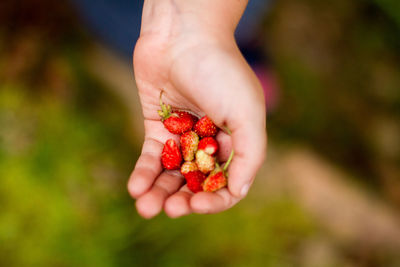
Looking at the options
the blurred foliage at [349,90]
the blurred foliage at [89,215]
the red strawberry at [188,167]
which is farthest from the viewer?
the blurred foliage at [349,90]

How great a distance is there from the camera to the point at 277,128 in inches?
116

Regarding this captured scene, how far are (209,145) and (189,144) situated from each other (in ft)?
0.34

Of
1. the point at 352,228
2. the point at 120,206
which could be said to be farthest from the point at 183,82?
the point at 352,228

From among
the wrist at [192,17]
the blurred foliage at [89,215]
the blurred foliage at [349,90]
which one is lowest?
the blurred foliage at [89,215]

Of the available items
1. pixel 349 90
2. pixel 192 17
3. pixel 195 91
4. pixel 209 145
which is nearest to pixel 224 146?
pixel 209 145

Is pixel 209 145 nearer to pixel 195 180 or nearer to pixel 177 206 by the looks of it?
pixel 195 180

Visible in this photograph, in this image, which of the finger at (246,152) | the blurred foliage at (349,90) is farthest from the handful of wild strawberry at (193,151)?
the blurred foliage at (349,90)

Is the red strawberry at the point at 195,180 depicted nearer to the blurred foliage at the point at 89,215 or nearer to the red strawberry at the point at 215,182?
the red strawberry at the point at 215,182

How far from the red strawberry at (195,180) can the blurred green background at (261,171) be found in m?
1.02

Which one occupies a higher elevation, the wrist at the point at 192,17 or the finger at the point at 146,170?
the wrist at the point at 192,17

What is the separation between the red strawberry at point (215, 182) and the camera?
4.75 ft

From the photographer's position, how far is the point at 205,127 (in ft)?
5.26

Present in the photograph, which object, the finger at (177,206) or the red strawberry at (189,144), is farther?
the red strawberry at (189,144)

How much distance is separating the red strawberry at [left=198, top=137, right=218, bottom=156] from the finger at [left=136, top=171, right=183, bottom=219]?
17cm
